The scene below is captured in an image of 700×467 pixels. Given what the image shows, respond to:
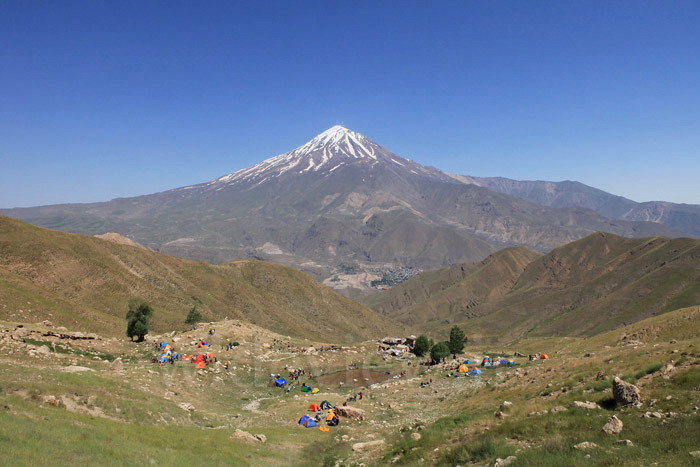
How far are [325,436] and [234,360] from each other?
21.2 meters

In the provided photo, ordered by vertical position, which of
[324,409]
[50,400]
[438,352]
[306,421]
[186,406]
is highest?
[50,400]

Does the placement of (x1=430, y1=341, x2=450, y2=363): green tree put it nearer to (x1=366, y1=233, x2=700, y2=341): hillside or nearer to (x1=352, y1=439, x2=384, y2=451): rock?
(x1=352, y1=439, x2=384, y2=451): rock

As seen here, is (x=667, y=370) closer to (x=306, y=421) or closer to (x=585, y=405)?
(x=585, y=405)

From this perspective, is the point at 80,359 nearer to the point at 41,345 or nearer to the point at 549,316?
the point at 41,345

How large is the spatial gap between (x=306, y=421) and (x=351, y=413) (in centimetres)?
288

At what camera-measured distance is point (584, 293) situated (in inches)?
5536

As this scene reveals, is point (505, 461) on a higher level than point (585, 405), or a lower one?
lower

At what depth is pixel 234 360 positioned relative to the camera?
131 ft

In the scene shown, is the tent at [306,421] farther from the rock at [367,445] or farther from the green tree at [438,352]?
the green tree at [438,352]

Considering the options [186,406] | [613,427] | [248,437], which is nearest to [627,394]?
[613,427]

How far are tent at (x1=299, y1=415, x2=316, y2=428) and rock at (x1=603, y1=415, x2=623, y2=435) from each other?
55.6ft

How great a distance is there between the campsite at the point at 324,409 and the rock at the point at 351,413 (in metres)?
0.08

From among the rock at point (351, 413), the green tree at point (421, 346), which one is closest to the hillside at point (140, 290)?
the rock at point (351, 413)

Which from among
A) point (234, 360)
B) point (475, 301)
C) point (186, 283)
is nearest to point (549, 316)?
point (475, 301)
